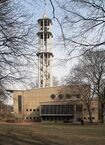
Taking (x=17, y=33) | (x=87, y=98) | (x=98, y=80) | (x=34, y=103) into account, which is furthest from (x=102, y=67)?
(x=34, y=103)

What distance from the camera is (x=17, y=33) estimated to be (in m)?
18.9

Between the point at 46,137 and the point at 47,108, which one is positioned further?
the point at 47,108

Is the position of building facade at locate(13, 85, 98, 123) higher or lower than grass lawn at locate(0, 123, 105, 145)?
higher

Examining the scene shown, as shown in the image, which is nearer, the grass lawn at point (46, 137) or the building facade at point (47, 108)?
the grass lawn at point (46, 137)

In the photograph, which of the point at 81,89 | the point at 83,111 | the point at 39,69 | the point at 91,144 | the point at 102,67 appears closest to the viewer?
the point at 39,69

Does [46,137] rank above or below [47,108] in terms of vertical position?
below

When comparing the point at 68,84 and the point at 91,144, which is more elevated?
the point at 68,84

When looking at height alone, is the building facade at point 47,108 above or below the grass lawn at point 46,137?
above

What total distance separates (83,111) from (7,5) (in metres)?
84.8

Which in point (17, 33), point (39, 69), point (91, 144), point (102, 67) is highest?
point (102, 67)

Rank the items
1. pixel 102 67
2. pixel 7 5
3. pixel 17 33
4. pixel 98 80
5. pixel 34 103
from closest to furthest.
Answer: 1. pixel 7 5
2. pixel 17 33
3. pixel 102 67
4. pixel 98 80
5. pixel 34 103

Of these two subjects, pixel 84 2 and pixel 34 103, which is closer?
pixel 84 2

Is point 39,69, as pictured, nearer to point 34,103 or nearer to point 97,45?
point 97,45

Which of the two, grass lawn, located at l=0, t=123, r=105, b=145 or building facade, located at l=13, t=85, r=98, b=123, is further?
building facade, located at l=13, t=85, r=98, b=123
